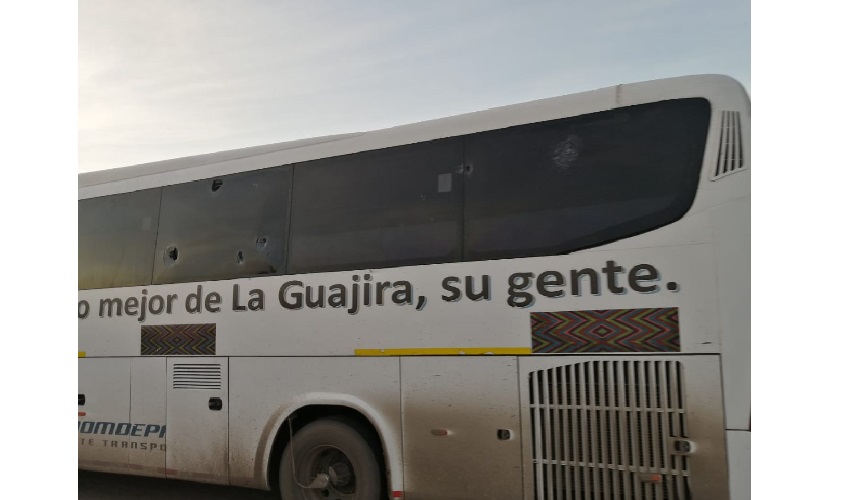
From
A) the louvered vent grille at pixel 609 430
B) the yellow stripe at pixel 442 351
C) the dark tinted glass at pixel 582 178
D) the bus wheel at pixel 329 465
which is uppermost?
the dark tinted glass at pixel 582 178

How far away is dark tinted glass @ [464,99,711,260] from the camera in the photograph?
393cm

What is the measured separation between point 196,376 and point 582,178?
350cm

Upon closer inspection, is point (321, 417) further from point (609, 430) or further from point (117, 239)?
point (117, 239)

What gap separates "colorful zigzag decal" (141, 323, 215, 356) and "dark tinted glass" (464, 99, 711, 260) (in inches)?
94.2

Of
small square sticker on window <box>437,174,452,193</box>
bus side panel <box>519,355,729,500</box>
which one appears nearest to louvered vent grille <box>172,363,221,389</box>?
small square sticker on window <box>437,174,452,193</box>

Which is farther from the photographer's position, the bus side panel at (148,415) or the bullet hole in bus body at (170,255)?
the bullet hole in bus body at (170,255)

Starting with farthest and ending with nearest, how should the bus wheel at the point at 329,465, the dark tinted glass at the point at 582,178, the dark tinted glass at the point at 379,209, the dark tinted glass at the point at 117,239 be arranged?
the dark tinted glass at the point at 117,239
the bus wheel at the point at 329,465
the dark tinted glass at the point at 379,209
the dark tinted glass at the point at 582,178

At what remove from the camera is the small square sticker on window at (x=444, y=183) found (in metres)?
4.58

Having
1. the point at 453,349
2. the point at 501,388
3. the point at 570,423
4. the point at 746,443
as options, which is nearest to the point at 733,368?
the point at 746,443

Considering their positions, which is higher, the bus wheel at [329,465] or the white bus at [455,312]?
the white bus at [455,312]

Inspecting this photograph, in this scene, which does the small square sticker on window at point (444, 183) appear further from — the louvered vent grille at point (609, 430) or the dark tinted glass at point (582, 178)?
the louvered vent grille at point (609, 430)

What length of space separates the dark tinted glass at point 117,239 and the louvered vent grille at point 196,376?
2.96 feet

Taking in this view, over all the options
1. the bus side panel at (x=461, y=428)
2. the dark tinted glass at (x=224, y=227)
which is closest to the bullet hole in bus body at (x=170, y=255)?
the dark tinted glass at (x=224, y=227)

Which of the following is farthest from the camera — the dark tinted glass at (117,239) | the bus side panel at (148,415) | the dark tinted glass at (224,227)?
the dark tinted glass at (117,239)
